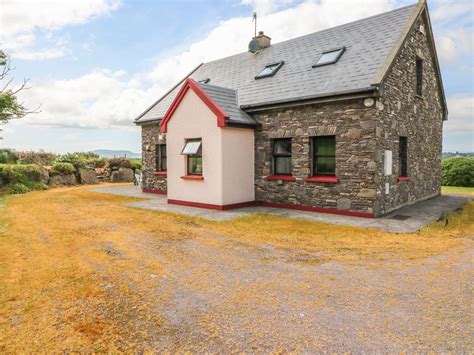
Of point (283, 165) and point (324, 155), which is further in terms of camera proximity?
point (283, 165)

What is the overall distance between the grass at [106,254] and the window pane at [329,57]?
21.3 ft

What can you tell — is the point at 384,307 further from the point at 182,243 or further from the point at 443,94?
the point at 443,94

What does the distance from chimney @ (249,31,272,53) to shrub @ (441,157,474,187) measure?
597 inches

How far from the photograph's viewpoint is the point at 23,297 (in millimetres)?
4297

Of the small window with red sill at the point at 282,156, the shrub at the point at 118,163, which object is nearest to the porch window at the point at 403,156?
the small window with red sill at the point at 282,156

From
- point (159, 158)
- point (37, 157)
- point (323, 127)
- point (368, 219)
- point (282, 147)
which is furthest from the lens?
point (37, 157)

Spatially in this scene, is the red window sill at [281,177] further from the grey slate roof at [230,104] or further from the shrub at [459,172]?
the shrub at [459,172]

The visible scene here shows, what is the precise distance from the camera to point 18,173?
17.5 meters

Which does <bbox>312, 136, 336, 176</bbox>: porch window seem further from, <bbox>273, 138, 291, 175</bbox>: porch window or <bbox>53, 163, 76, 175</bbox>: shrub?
<bbox>53, 163, 76, 175</bbox>: shrub

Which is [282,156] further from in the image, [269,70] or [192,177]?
[269,70]

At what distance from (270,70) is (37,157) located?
19.3m

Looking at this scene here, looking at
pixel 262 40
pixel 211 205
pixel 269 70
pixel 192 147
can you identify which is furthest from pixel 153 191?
pixel 262 40

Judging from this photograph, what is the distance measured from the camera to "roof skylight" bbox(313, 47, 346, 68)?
11.9 meters

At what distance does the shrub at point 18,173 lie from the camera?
16.9m
